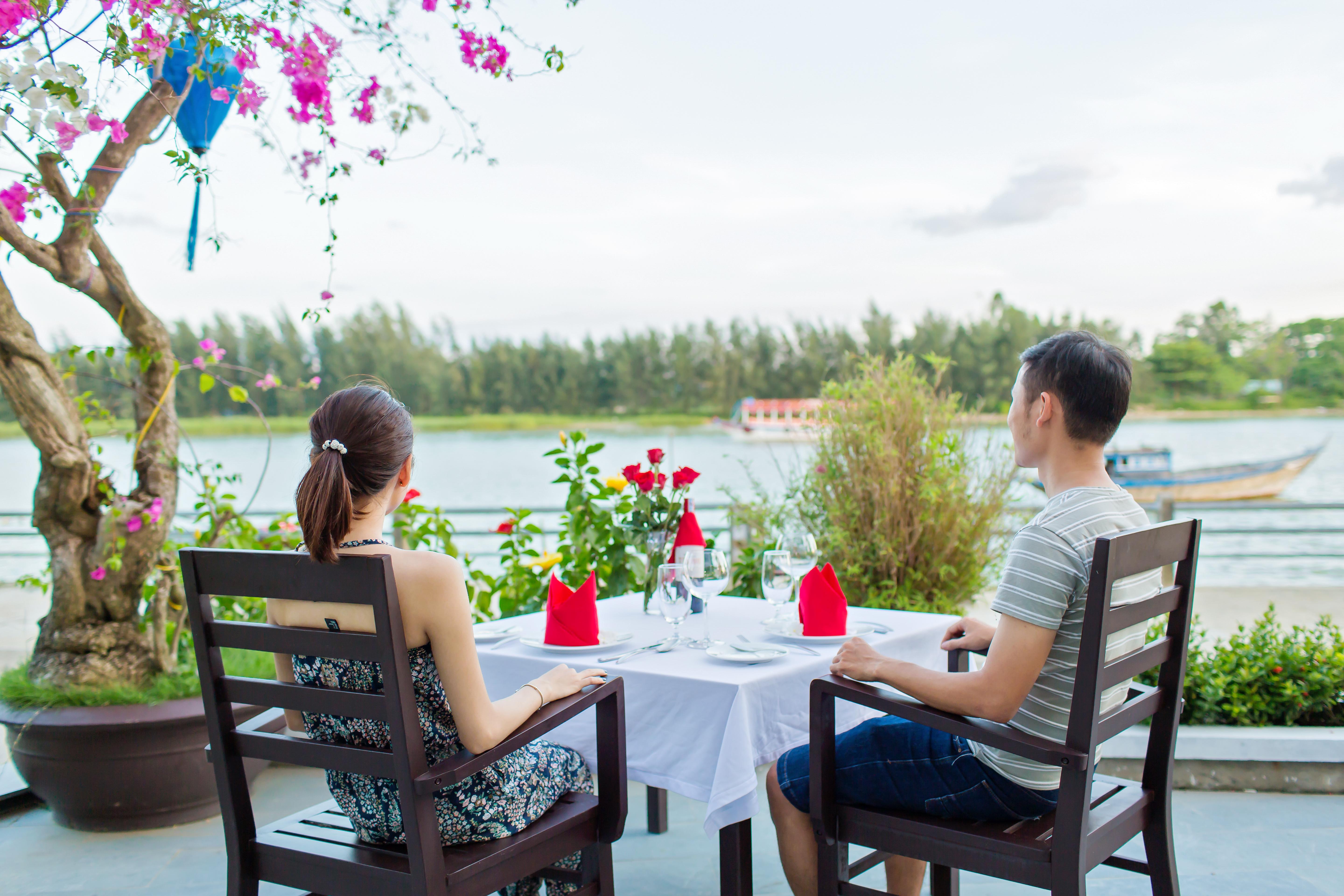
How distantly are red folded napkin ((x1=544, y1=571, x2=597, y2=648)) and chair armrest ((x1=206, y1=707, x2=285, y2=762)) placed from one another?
1.61 ft

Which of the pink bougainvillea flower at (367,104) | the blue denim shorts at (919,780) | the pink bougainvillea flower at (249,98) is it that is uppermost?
the pink bougainvillea flower at (367,104)

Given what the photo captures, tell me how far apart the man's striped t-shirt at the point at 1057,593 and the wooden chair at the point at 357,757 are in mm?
633

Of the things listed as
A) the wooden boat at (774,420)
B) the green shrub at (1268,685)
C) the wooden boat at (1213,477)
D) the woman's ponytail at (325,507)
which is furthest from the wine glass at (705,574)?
the wooden boat at (1213,477)

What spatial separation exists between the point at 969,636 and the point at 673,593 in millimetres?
609

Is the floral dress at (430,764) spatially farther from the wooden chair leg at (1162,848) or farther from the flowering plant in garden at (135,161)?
the flowering plant in garden at (135,161)

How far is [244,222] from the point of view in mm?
2189

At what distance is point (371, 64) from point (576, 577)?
6.15ft

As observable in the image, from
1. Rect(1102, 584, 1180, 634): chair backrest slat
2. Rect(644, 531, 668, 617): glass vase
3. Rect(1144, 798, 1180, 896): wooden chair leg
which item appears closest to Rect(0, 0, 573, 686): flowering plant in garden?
Rect(644, 531, 668, 617): glass vase

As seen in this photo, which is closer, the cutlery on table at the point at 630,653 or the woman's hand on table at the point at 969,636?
the cutlery on table at the point at 630,653

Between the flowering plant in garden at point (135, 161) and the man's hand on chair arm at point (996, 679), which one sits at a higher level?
the flowering plant in garden at point (135, 161)

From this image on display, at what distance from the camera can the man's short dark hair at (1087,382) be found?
4.22 feet

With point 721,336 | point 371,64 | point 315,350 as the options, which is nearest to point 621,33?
point 371,64

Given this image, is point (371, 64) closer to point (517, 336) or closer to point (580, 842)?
point (580, 842)

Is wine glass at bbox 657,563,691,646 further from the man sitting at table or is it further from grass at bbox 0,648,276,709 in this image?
grass at bbox 0,648,276,709
